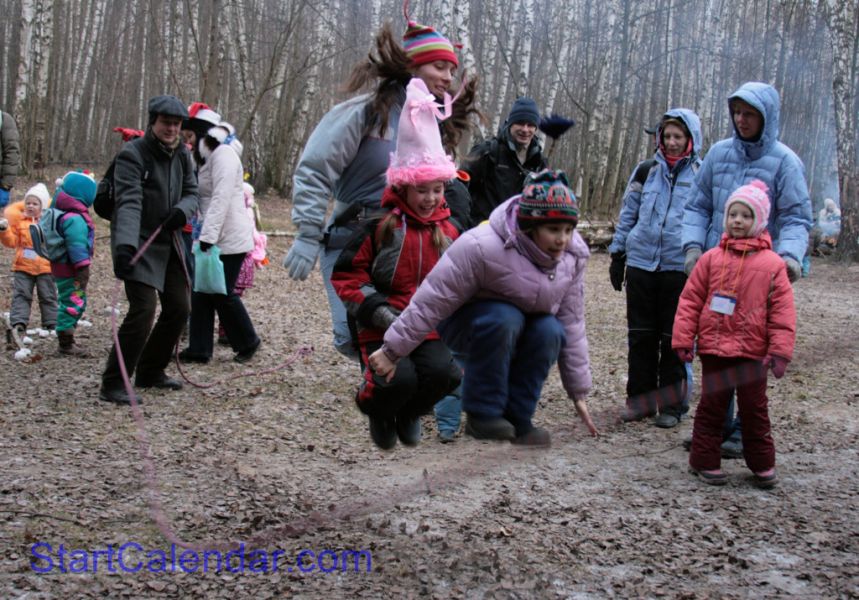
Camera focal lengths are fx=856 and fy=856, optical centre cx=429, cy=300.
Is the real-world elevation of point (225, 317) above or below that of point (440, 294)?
below

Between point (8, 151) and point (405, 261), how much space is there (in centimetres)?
720

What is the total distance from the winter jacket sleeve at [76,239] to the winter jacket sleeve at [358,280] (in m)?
4.79

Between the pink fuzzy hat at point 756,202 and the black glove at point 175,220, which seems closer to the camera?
the pink fuzzy hat at point 756,202

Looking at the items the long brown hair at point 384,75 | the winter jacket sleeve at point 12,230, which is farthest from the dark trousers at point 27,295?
the long brown hair at point 384,75

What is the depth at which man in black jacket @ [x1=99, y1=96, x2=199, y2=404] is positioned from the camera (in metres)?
6.34

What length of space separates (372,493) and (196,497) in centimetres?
101

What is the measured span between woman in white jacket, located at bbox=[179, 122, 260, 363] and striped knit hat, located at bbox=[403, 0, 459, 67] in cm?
365

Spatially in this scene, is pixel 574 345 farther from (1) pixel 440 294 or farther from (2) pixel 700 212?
(2) pixel 700 212

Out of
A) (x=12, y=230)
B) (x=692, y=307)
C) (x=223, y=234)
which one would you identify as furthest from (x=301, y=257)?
(x=12, y=230)

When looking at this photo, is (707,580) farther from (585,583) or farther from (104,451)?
(104,451)

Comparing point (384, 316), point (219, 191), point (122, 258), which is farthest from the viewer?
point (219, 191)

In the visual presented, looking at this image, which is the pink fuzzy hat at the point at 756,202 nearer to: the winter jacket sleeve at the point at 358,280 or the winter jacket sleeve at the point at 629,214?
the winter jacket sleeve at the point at 629,214

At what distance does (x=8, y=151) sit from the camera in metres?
9.42

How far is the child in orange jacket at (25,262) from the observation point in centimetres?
821
